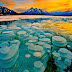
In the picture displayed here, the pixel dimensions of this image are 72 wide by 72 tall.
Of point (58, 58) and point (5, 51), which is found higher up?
point (5, 51)

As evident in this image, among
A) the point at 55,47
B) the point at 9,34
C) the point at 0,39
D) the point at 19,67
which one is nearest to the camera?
the point at 19,67

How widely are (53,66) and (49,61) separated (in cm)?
15

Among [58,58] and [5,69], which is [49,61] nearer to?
[58,58]

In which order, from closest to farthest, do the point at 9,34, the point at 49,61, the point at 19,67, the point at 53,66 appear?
the point at 19,67 < the point at 53,66 < the point at 49,61 < the point at 9,34

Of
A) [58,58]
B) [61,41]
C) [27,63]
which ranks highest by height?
[61,41]

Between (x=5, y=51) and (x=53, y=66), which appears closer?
(x=5, y=51)

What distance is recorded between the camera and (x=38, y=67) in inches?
38.4

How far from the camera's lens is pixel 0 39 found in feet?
7.14

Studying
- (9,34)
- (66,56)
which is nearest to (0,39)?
(9,34)

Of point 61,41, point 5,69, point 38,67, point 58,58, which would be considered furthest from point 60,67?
point 5,69

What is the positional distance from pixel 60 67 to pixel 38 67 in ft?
1.65

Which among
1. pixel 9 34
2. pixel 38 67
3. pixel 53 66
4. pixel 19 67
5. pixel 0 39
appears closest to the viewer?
pixel 38 67

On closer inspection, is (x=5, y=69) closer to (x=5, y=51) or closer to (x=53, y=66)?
(x=5, y=51)

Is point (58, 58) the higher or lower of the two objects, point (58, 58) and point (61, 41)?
the lower
